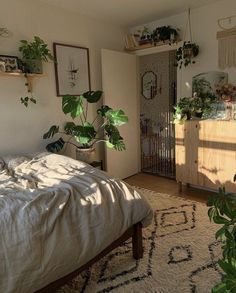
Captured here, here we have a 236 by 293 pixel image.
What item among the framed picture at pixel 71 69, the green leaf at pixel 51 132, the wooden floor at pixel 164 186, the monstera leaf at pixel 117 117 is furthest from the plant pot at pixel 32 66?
the wooden floor at pixel 164 186

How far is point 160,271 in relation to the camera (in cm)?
184

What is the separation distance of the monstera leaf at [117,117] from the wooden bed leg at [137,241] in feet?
4.74

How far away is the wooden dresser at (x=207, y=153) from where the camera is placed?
2.84 metres

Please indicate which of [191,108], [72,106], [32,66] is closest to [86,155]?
[72,106]

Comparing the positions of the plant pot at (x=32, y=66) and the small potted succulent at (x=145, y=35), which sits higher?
the small potted succulent at (x=145, y=35)

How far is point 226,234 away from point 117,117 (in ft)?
7.52

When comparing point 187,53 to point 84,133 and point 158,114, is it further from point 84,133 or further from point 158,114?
point 84,133

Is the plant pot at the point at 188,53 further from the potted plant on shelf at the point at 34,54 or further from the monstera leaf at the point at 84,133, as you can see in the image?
the potted plant on shelf at the point at 34,54

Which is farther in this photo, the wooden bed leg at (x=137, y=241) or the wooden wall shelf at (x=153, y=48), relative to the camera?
the wooden wall shelf at (x=153, y=48)

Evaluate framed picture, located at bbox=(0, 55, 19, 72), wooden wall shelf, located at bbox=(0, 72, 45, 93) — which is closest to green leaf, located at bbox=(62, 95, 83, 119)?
wooden wall shelf, located at bbox=(0, 72, 45, 93)

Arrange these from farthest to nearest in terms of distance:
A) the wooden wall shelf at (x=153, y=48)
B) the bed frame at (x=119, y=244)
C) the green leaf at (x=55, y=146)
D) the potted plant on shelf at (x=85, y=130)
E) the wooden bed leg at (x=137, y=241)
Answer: the wooden wall shelf at (x=153, y=48) < the green leaf at (x=55, y=146) < the potted plant on shelf at (x=85, y=130) < the wooden bed leg at (x=137, y=241) < the bed frame at (x=119, y=244)

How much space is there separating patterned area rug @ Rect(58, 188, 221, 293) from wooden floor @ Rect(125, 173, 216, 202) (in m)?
0.67

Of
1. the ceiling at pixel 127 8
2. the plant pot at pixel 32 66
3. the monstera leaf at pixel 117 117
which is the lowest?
the monstera leaf at pixel 117 117

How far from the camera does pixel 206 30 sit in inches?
127
